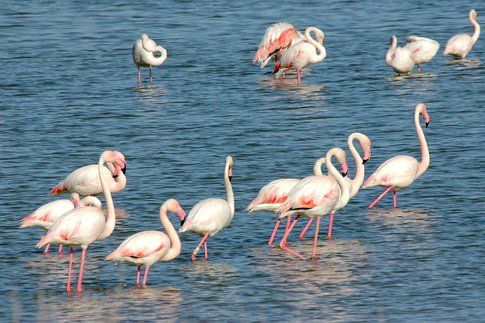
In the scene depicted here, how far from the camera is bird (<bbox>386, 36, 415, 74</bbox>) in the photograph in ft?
68.6

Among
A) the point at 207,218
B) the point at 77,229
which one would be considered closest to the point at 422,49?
the point at 207,218

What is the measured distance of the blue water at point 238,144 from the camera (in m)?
10.6

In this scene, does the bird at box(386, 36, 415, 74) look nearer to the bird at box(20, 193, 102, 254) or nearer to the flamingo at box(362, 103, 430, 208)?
the flamingo at box(362, 103, 430, 208)

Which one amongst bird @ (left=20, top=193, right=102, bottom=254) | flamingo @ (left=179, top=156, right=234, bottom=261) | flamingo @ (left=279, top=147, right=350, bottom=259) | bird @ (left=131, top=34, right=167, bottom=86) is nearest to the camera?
flamingo @ (left=179, top=156, right=234, bottom=261)

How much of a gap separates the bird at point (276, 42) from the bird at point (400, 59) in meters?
1.91

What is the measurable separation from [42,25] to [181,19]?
294cm

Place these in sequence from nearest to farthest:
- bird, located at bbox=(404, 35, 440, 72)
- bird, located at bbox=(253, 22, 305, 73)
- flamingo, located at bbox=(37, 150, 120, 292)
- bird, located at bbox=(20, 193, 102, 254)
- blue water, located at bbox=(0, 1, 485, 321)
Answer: blue water, located at bbox=(0, 1, 485, 321)
flamingo, located at bbox=(37, 150, 120, 292)
bird, located at bbox=(20, 193, 102, 254)
bird, located at bbox=(404, 35, 440, 72)
bird, located at bbox=(253, 22, 305, 73)

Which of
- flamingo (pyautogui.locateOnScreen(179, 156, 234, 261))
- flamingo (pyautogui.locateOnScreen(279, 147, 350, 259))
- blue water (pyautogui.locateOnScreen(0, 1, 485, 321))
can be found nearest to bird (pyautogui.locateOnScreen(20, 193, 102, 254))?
blue water (pyautogui.locateOnScreen(0, 1, 485, 321))

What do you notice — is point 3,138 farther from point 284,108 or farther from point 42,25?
point 42,25

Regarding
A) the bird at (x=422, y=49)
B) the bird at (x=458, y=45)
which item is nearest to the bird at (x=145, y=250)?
the bird at (x=422, y=49)

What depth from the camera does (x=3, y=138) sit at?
17406mm

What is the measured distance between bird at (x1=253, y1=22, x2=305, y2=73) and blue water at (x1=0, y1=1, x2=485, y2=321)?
1.64 feet

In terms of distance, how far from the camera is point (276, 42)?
72.5 ft

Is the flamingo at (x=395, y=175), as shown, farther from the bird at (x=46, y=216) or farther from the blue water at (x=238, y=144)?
the bird at (x=46, y=216)
